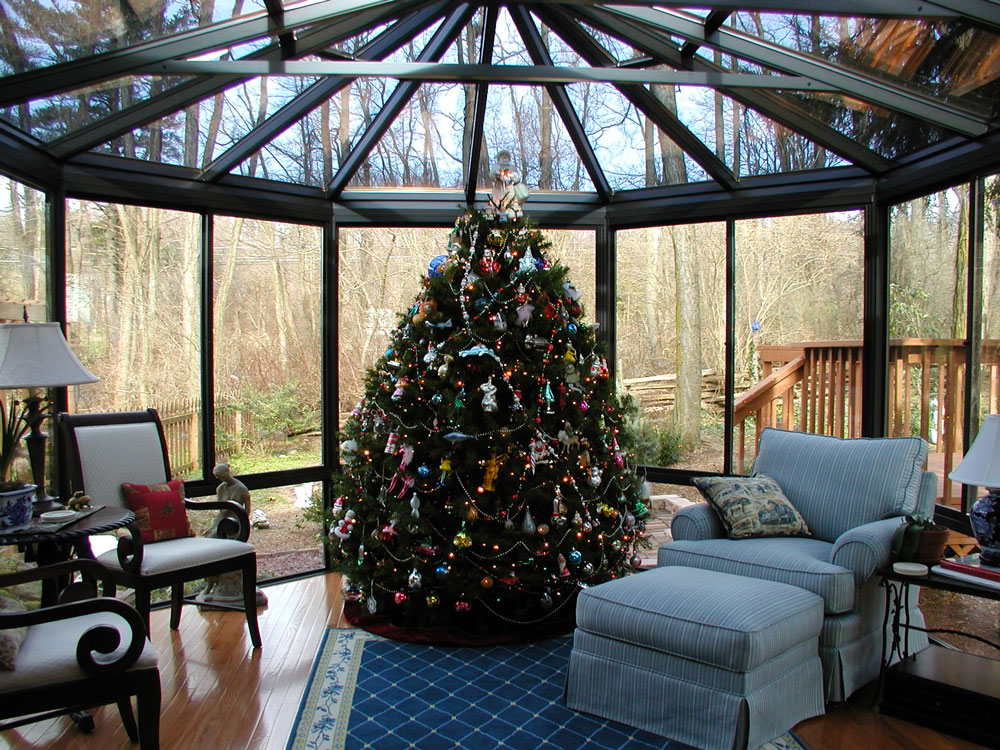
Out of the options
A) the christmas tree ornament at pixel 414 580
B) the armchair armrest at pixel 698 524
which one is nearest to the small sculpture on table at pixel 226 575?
the christmas tree ornament at pixel 414 580

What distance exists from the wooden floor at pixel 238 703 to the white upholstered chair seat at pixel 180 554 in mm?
462

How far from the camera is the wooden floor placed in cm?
275

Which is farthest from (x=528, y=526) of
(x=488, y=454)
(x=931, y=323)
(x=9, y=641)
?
(x=931, y=323)

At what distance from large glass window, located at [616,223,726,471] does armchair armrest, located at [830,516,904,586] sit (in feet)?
6.02

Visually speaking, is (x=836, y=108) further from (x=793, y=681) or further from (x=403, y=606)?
(x=403, y=606)

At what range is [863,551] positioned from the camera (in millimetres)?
3039

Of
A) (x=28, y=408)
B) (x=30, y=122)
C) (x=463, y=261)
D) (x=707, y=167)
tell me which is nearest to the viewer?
(x=28, y=408)

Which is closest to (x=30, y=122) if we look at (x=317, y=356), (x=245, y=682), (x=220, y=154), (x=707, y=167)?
(x=220, y=154)

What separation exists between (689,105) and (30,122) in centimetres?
332

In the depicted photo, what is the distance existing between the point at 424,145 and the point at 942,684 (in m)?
3.78

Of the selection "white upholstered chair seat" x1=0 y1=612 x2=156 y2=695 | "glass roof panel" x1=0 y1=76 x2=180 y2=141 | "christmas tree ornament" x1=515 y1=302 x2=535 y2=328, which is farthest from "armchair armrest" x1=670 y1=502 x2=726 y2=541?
"glass roof panel" x1=0 y1=76 x2=180 y2=141

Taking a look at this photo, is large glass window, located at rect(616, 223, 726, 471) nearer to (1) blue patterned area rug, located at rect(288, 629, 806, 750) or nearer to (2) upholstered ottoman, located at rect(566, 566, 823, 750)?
(1) blue patterned area rug, located at rect(288, 629, 806, 750)

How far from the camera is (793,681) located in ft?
9.26

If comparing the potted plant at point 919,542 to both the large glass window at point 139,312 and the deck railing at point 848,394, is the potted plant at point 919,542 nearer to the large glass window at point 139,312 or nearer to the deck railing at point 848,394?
the deck railing at point 848,394
